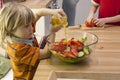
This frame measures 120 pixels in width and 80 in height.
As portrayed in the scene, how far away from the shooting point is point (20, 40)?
124cm

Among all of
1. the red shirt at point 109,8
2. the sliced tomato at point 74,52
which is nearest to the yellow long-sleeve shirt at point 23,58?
the sliced tomato at point 74,52

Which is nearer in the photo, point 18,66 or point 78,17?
point 18,66

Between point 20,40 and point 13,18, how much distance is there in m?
0.11

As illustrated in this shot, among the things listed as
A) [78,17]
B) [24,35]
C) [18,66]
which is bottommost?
[78,17]

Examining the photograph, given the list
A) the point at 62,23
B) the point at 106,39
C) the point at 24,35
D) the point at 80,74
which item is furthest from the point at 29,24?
the point at 106,39

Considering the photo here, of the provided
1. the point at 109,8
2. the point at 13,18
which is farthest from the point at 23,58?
the point at 109,8

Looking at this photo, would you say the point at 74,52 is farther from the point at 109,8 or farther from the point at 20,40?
the point at 109,8

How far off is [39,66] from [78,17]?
298cm

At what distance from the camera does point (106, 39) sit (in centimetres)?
A: 156

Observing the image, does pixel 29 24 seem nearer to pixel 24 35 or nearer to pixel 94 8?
pixel 24 35

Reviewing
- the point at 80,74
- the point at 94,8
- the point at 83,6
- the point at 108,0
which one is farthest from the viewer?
the point at 83,6

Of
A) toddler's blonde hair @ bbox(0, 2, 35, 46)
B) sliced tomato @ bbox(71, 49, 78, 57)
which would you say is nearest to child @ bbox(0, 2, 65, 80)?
toddler's blonde hair @ bbox(0, 2, 35, 46)

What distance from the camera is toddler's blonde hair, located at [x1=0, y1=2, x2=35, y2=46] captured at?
1.23m

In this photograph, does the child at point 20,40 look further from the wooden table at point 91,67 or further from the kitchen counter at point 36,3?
the kitchen counter at point 36,3
